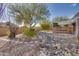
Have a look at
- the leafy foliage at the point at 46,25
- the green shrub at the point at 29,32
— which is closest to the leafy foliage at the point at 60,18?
the leafy foliage at the point at 46,25

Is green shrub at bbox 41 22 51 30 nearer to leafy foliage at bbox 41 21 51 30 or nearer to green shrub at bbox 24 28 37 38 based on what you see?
leafy foliage at bbox 41 21 51 30

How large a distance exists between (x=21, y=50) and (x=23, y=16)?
0.36 metres

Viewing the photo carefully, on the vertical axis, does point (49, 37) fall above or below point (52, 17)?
below

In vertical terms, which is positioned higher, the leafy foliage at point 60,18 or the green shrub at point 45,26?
the leafy foliage at point 60,18

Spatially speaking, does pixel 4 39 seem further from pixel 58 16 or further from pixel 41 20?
pixel 58 16

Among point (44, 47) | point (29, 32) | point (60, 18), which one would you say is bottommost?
point (44, 47)

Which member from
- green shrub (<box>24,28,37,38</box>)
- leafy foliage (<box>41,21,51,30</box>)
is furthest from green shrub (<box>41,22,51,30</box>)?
green shrub (<box>24,28,37,38</box>)

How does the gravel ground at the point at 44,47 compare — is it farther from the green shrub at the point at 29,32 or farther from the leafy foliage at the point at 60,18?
the leafy foliage at the point at 60,18

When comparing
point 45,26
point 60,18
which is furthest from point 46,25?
point 60,18

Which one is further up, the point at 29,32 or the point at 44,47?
the point at 29,32

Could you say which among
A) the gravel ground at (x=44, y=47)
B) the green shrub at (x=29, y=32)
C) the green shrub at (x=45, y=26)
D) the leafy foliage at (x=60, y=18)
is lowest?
the gravel ground at (x=44, y=47)

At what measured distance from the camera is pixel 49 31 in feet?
5.85

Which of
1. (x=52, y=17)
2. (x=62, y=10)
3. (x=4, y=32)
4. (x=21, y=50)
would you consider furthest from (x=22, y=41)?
(x=62, y=10)

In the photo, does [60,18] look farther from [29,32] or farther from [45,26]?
[29,32]
